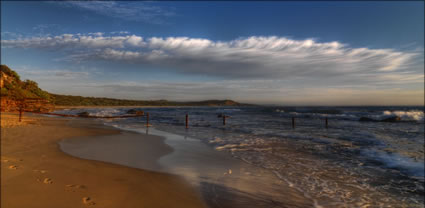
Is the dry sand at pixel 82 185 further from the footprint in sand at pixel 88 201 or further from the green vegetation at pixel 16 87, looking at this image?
the green vegetation at pixel 16 87

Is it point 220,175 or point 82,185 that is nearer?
point 82,185

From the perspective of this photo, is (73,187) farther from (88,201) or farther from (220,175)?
(220,175)

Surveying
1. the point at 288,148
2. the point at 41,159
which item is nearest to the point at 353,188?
the point at 288,148

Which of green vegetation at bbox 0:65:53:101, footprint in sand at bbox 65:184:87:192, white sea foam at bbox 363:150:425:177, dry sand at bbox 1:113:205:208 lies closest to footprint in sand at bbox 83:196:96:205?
dry sand at bbox 1:113:205:208

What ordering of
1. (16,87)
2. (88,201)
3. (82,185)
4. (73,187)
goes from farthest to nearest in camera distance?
(16,87)
(82,185)
(73,187)
(88,201)

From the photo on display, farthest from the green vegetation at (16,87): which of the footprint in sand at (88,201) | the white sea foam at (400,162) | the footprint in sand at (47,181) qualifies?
the white sea foam at (400,162)

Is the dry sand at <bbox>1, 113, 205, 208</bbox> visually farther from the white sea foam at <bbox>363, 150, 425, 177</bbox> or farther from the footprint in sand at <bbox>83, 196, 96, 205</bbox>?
the white sea foam at <bbox>363, 150, 425, 177</bbox>

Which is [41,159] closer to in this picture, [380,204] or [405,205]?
[380,204]

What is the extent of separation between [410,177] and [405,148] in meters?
6.09

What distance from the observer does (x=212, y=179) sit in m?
5.68

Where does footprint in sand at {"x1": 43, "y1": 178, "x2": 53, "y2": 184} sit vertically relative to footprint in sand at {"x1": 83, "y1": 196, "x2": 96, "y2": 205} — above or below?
above

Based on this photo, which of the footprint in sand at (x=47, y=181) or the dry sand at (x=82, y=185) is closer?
the dry sand at (x=82, y=185)

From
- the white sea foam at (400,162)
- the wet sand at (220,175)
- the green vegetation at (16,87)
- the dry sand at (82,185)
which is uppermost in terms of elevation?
the green vegetation at (16,87)

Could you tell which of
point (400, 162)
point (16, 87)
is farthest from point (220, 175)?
point (16, 87)
